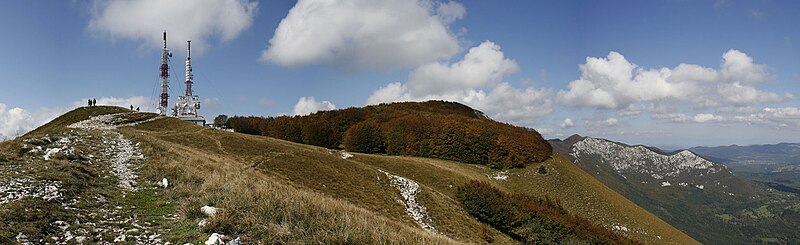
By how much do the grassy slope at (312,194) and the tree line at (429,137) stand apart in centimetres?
492

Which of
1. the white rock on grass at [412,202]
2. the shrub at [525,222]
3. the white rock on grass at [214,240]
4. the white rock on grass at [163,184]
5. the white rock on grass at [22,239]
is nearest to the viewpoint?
the white rock on grass at [22,239]

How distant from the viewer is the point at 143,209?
41.5ft

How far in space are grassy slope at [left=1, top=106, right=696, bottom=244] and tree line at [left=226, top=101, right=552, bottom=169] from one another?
16.1ft

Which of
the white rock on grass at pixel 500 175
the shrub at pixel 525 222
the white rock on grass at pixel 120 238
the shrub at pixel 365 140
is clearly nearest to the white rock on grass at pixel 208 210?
the white rock on grass at pixel 120 238

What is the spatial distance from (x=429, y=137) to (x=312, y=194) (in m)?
65.7

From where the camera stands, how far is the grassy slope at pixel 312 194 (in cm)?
1047

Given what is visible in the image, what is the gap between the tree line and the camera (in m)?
77.6

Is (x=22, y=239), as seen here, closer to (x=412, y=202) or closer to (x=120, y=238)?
(x=120, y=238)

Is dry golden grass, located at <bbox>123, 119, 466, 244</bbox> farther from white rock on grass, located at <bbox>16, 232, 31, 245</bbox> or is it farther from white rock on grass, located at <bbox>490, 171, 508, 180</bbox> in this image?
white rock on grass, located at <bbox>490, 171, 508, 180</bbox>

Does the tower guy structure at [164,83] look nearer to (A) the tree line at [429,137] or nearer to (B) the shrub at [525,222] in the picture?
(A) the tree line at [429,137]

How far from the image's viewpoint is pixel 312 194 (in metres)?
19.2

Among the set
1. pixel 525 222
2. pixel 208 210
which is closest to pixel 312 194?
pixel 208 210

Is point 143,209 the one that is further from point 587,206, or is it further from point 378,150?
point 378,150

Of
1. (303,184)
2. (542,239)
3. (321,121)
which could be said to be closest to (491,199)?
(542,239)
